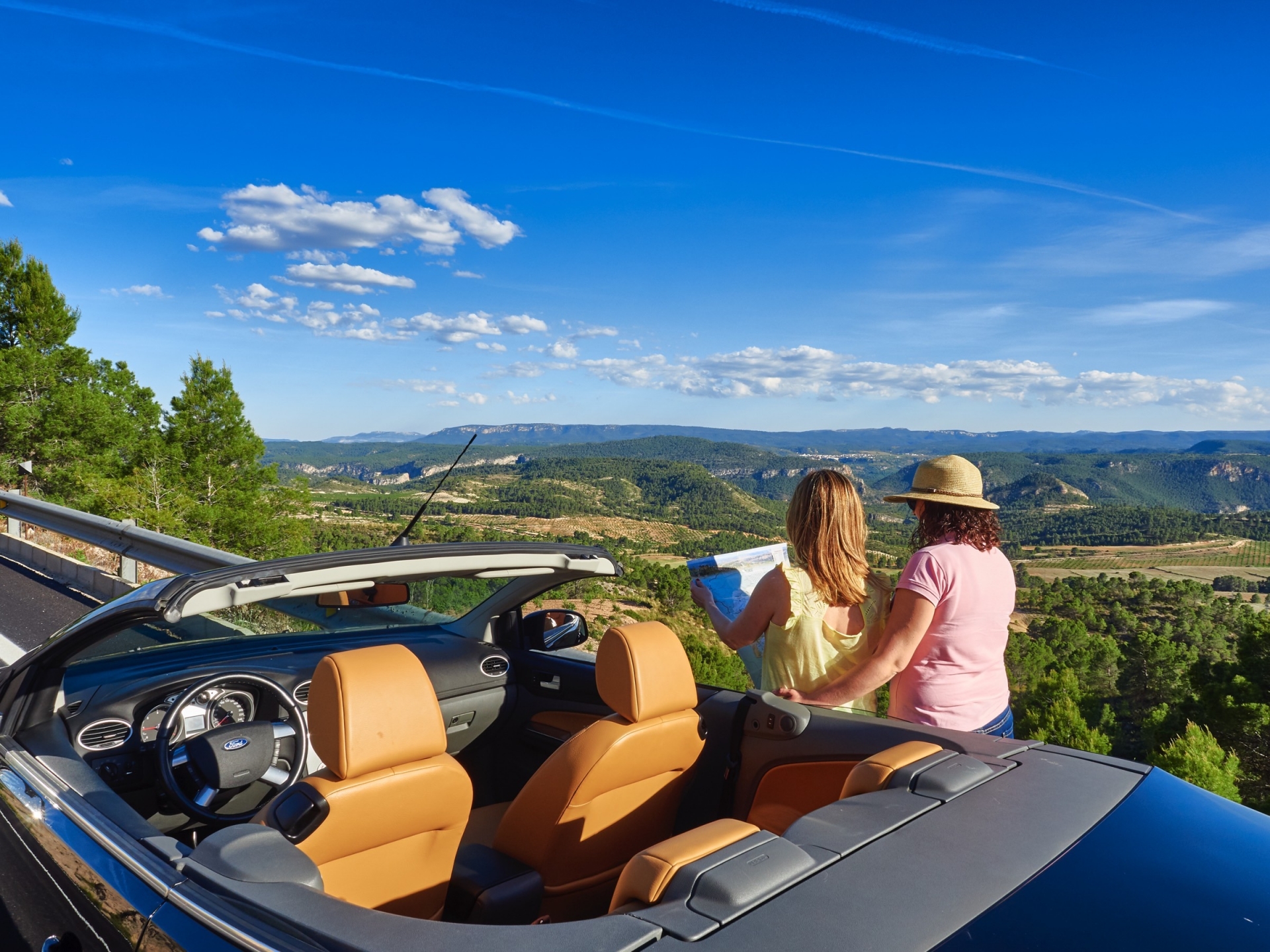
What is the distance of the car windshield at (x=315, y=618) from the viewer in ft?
10.5

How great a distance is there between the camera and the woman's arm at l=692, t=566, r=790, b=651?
10.2 ft

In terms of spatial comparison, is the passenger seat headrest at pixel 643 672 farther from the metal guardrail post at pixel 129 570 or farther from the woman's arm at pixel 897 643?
the metal guardrail post at pixel 129 570

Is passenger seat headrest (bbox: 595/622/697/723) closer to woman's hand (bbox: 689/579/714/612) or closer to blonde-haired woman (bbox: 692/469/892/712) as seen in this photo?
blonde-haired woman (bbox: 692/469/892/712)

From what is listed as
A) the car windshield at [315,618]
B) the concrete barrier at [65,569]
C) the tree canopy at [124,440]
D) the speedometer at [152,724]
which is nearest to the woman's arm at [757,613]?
the car windshield at [315,618]

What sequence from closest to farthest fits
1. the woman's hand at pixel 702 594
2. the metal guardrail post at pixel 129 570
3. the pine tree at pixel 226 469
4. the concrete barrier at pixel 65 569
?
1. the woman's hand at pixel 702 594
2. the metal guardrail post at pixel 129 570
3. the concrete barrier at pixel 65 569
4. the pine tree at pixel 226 469

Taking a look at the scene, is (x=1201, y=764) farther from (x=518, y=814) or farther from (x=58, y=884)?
(x=58, y=884)

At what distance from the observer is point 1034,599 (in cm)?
4100

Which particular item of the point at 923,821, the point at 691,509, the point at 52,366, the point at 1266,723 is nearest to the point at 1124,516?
the point at 691,509

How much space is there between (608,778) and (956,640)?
134 centimetres

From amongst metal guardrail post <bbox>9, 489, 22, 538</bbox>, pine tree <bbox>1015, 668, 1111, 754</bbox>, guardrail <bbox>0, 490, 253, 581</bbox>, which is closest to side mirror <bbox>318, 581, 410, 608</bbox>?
guardrail <bbox>0, 490, 253, 581</bbox>

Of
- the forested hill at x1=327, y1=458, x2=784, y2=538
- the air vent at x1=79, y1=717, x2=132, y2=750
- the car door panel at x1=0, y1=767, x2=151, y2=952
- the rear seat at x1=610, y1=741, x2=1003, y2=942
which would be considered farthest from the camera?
the forested hill at x1=327, y1=458, x2=784, y2=538

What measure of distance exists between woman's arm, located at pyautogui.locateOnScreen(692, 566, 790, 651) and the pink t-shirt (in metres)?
0.42

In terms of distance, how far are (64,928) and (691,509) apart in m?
117

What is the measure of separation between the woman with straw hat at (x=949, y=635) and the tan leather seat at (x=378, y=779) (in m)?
1.45
